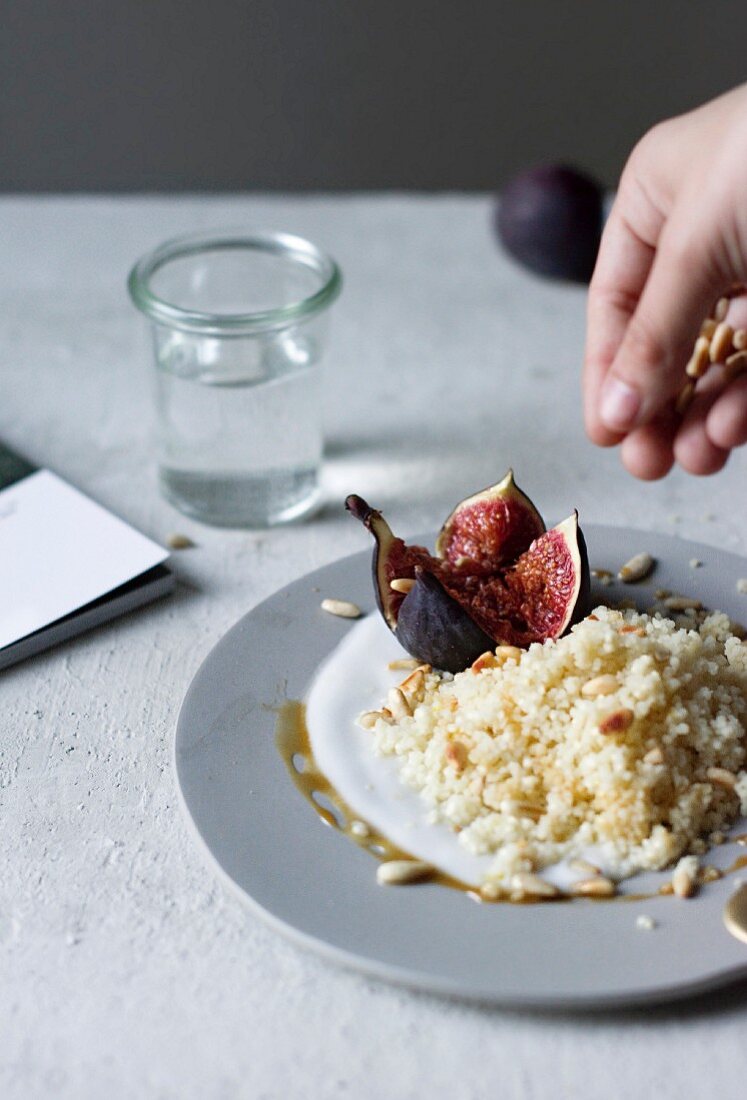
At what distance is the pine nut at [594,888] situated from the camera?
1.20m

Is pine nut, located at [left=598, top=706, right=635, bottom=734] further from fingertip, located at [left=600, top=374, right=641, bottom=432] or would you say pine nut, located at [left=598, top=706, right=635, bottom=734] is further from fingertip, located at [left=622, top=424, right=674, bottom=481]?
fingertip, located at [left=622, top=424, right=674, bottom=481]

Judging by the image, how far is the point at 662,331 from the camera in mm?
1462

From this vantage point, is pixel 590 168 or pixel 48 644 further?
pixel 590 168

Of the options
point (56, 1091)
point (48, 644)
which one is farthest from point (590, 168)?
point (56, 1091)

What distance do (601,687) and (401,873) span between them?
0.88 ft

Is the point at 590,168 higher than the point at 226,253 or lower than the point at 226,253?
lower

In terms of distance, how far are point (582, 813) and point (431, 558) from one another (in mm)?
444

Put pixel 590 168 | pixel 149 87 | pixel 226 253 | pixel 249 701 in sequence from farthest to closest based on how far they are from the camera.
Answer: pixel 590 168, pixel 149 87, pixel 226 253, pixel 249 701

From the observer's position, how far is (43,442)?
6.87ft

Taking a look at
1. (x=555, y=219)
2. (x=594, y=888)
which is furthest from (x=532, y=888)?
(x=555, y=219)

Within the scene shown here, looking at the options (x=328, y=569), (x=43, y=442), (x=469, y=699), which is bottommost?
(x=43, y=442)

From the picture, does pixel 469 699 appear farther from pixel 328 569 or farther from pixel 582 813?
pixel 328 569

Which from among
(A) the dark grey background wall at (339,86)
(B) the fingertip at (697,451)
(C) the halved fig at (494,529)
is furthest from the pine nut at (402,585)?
(A) the dark grey background wall at (339,86)

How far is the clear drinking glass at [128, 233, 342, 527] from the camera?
5.91 feet
